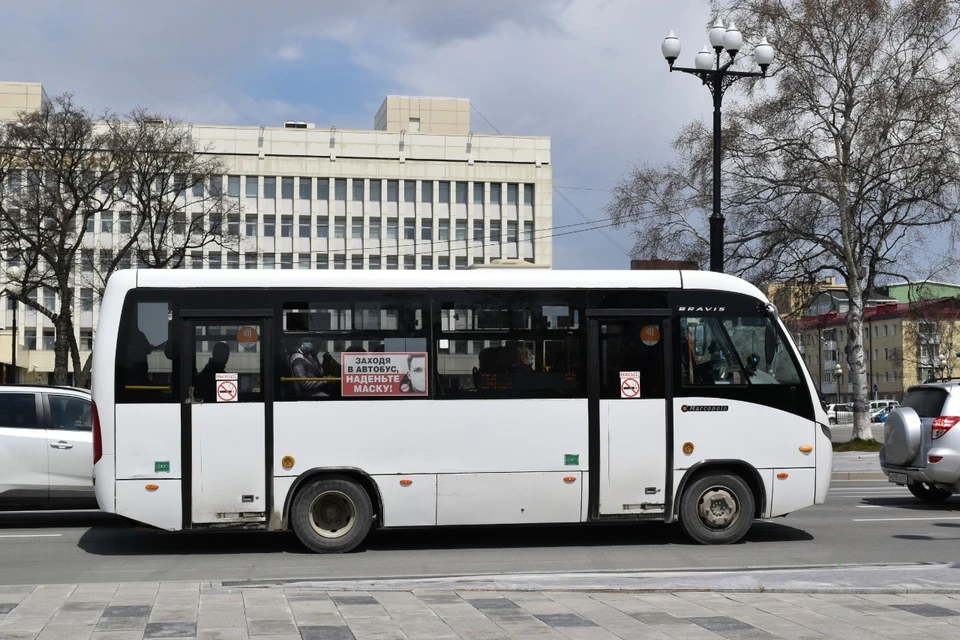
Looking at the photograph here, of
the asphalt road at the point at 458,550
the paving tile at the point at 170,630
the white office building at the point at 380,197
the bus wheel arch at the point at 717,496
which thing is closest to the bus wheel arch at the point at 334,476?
the asphalt road at the point at 458,550

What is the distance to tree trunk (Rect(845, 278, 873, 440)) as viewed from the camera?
33.0m

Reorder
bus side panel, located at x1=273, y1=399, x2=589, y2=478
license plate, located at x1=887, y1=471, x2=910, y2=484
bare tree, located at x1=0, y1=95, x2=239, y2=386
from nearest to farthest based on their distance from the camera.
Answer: bus side panel, located at x1=273, y1=399, x2=589, y2=478 < license plate, located at x1=887, y1=471, x2=910, y2=484 < bare tree, located at x1=0, y1=95, x2=239, y2=386

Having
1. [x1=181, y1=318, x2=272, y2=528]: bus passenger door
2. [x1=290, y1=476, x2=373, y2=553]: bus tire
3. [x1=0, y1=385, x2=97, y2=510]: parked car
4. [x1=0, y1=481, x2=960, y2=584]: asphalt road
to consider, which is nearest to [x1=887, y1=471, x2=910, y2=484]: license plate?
[x1=0, y1=481, x2=960, y2=584]: asphalt road

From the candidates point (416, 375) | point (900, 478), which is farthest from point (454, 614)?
point (900, 478)

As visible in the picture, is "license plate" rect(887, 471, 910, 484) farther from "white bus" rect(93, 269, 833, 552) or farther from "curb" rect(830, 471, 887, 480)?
"curb" rect(830, 471, 887, 480)

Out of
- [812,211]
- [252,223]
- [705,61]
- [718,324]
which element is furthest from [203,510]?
[252,223]

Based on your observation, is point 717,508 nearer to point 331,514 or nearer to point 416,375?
point 416,375

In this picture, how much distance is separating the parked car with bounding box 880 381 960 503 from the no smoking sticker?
9884 mm

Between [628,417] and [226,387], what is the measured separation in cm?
436

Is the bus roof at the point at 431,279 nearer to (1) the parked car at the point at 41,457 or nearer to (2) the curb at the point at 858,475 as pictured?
(1) the parked car at the point at 41,457

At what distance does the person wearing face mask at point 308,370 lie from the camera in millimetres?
12258

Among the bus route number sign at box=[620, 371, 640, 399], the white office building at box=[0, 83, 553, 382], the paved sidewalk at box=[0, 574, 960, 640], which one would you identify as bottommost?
the paved sidewalk at box=[0, 574, 960, 640]

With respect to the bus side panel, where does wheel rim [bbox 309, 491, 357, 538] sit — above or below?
below

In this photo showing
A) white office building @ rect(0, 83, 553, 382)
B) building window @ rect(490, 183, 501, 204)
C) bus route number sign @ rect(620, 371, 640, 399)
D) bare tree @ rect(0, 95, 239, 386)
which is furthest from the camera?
building window @ rect(490, 183, 501, 204)
